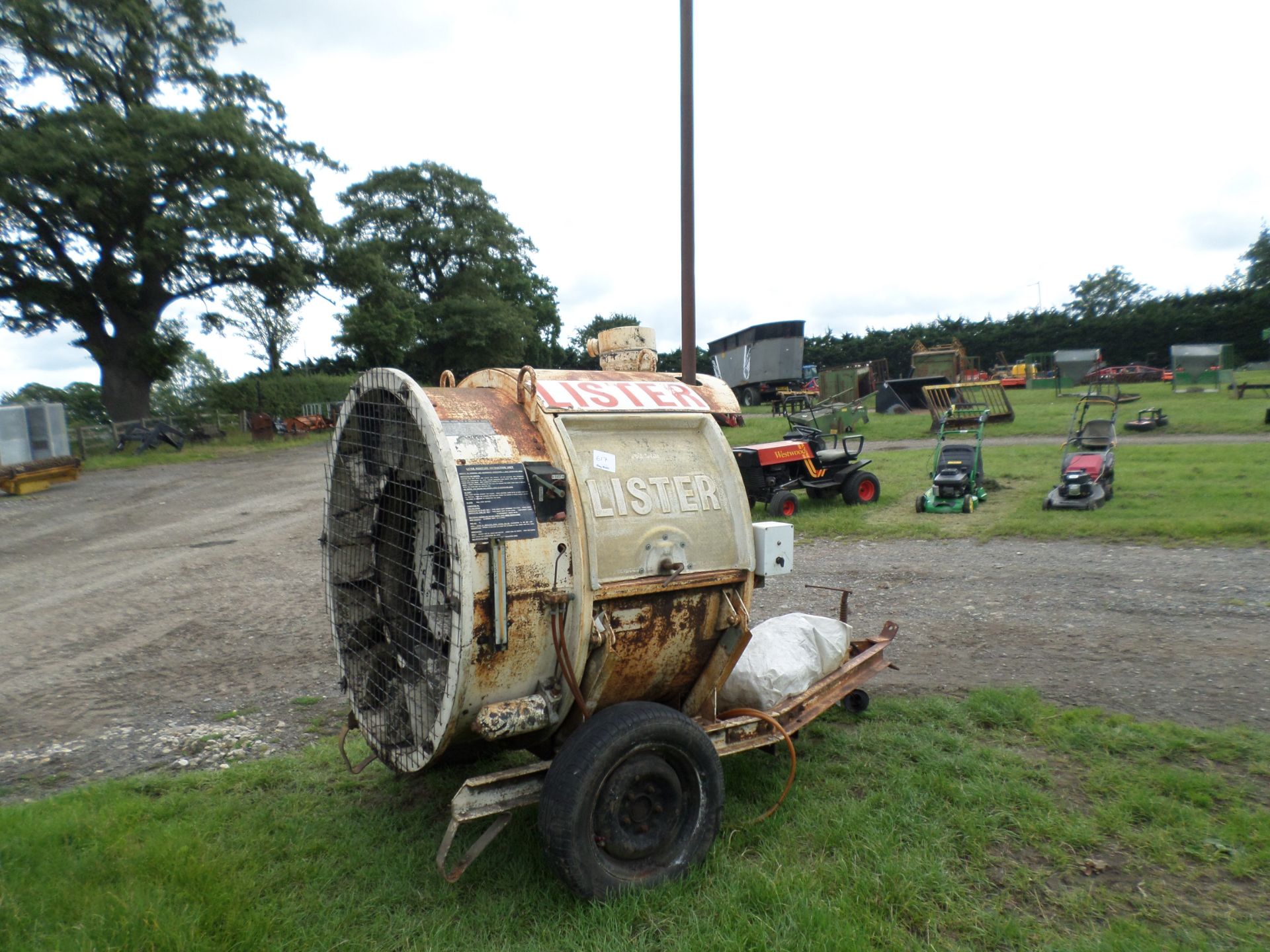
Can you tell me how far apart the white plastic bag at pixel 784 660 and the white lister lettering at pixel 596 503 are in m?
1.14

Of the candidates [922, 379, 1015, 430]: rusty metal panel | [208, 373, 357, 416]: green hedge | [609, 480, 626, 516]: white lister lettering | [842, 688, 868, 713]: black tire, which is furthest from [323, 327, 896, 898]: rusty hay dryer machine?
[208, 373, 357, 416]: green hedge

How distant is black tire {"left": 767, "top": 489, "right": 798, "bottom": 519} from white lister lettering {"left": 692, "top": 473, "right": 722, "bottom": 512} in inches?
318

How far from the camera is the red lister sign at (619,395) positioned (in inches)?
136

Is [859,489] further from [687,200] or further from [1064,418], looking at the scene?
[1064,418]

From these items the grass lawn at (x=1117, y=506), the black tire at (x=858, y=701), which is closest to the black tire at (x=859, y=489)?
the grass lawn at (x=1117, y=506)

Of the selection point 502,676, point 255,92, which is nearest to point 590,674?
point 502,676

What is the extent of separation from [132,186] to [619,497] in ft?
87.1

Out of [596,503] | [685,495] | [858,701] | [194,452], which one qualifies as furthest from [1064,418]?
[194,452]

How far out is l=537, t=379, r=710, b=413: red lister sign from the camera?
3.46m

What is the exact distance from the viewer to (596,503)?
3.23 metres

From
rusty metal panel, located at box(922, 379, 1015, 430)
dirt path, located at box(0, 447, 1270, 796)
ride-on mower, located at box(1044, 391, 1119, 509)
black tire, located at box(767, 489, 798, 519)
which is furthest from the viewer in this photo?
rusty metal panel, located at box(922, 379, 1015, 430)

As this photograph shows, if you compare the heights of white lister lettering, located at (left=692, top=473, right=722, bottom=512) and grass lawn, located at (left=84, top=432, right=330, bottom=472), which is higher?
white lister lettering, located at (left=692, top=473, right=722, bottom=512)

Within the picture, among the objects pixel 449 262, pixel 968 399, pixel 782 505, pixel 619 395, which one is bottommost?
pixel 782 505

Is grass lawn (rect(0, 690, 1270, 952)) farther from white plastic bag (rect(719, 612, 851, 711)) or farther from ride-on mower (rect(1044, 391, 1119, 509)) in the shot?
ride-on mower (rect(1044, 391, 1119, 509))
